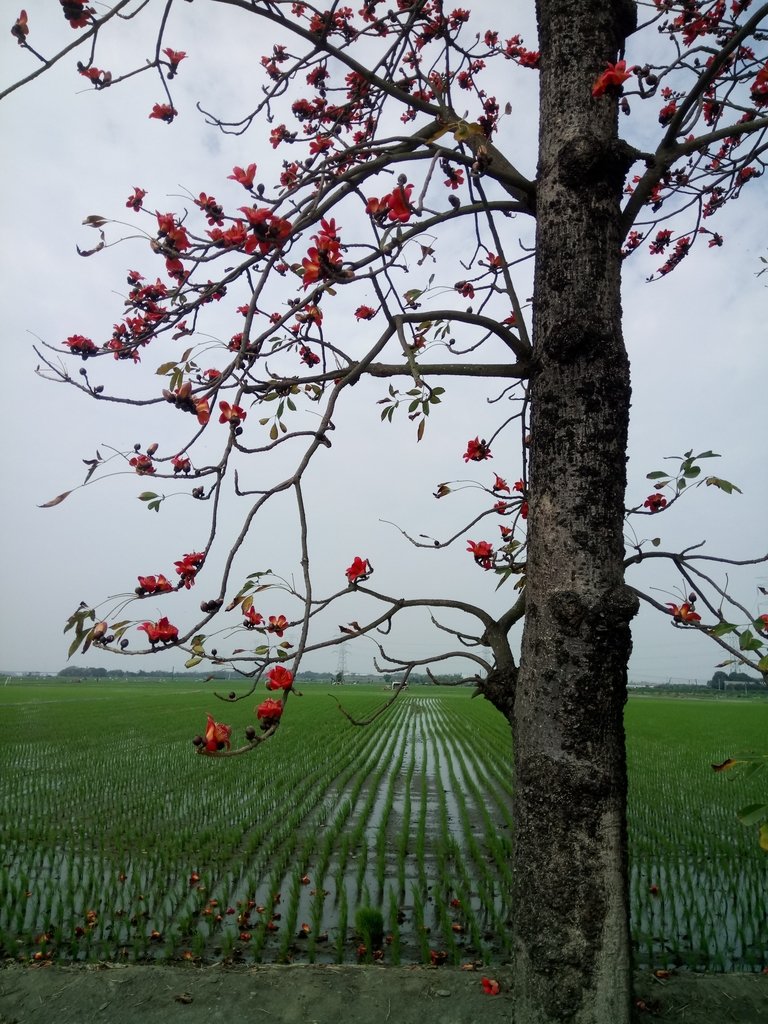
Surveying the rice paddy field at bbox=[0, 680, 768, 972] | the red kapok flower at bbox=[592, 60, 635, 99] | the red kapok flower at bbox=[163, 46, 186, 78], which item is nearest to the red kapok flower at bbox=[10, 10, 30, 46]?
the red kapok flower at bbox=[163, 46, 186, 78]

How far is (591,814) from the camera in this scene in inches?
64.7

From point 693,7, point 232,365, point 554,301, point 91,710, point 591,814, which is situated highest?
point 693,7

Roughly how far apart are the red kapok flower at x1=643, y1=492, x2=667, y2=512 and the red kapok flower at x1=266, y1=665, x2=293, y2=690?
1.61 m

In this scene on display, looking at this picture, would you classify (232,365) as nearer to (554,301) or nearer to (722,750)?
(554,301)

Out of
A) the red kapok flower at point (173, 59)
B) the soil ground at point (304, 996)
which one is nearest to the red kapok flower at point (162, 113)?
the red kapok flower at point (173, 59)

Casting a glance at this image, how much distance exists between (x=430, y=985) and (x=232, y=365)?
2.71 m

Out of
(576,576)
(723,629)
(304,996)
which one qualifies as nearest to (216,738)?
(576,576)

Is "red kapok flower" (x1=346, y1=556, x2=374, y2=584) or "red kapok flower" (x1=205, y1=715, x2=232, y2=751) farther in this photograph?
"red kapok flower" (x1=346, y1=556, x2=374, y2=584)

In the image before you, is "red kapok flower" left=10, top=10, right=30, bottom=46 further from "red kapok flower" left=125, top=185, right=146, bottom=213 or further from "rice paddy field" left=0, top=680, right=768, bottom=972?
"rice paddy field" left=0, top=680, right=768, bottom=972

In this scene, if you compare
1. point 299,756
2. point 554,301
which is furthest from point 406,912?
point 299,756

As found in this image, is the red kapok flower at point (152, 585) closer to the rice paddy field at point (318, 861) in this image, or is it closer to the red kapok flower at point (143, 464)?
the red kapok flower at point (143, 464)

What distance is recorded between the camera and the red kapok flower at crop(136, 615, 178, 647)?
1.55m

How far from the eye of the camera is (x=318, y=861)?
6.45 metres

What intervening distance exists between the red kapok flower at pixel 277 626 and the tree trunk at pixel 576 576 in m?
0.64
